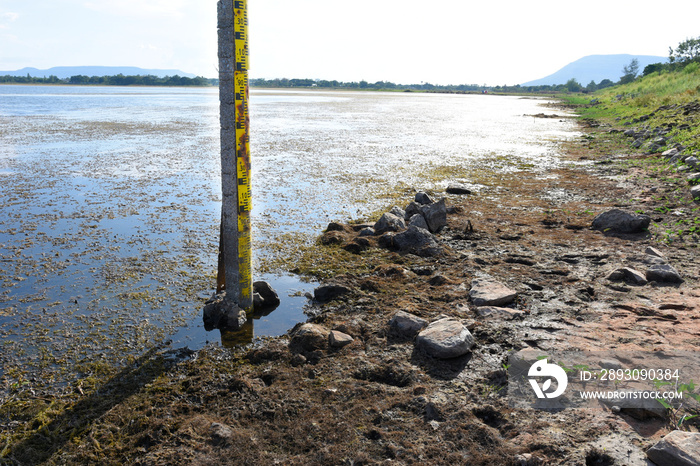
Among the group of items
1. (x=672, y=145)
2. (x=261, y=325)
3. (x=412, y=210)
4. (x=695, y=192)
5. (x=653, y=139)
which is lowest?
(x=261, y=325)

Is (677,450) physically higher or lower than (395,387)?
higher

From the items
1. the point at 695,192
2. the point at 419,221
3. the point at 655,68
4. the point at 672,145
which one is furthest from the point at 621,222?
the point at 655,68

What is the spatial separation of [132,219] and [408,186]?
22.8 feet

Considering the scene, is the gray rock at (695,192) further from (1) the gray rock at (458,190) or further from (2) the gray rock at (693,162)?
(1) the gray rock at (458,190)

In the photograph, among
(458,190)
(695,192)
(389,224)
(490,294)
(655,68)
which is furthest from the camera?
(655,68)

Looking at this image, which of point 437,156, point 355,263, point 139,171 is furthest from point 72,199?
point 437,156

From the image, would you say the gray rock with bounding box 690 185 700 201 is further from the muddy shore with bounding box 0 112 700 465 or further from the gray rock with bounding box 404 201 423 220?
the gray rock with bounding box 404 201 423 220

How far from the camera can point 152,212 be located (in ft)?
30.5

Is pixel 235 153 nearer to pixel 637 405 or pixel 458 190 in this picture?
pixel 637 405

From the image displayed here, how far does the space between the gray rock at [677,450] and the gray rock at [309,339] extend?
2.85 m

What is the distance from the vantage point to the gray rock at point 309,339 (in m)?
4.54

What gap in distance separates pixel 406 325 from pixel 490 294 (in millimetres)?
1334

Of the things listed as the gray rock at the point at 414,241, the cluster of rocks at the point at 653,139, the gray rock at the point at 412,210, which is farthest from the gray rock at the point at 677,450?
the cluster of rocks at the point at 653,139

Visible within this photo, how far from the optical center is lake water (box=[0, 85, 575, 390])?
16.7 ft
